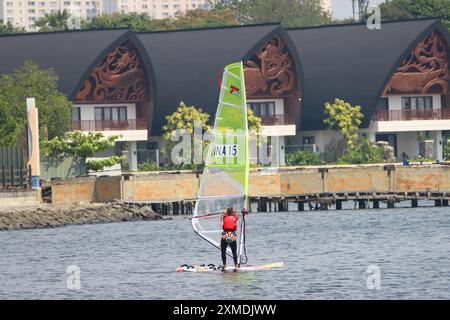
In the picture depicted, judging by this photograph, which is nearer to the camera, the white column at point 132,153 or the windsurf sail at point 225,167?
the windsurf sail at point 225,167

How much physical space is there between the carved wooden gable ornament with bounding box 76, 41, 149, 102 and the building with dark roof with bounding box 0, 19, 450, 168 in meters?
0.08

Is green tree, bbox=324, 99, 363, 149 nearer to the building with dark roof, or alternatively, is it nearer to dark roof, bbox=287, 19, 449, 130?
dark roof, bbox=287, 19, 449, 130

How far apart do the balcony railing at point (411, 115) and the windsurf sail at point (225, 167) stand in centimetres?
7797

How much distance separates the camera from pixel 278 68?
127 m

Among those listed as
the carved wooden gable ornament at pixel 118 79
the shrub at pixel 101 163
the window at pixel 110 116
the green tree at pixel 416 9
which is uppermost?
the green tree at pixel 416 9

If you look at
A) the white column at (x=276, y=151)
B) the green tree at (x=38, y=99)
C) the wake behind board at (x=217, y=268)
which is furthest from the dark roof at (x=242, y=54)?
the wake behind board at (x=217, y=268)

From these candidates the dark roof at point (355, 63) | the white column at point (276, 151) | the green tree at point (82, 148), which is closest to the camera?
the green tree at point (82, 148)

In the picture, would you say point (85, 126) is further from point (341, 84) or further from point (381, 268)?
point (381, 268)

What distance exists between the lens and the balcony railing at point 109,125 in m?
122

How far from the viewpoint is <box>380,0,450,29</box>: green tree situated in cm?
16162

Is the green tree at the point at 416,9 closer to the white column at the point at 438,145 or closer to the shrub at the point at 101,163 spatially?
the white column at the point at 438,145

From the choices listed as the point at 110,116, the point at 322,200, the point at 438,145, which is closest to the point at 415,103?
the point at 438,145

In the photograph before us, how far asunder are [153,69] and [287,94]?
12760 mm
